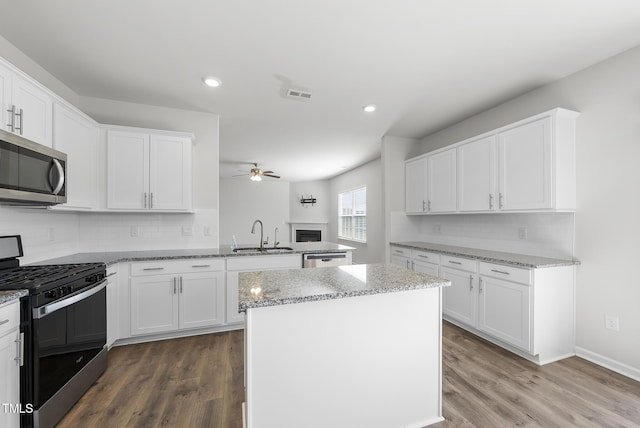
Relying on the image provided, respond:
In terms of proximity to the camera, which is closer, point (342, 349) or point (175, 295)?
point (342, 349)

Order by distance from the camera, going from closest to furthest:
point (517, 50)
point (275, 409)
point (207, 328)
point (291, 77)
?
point (275, 409), point (517, 50), point (291, 77), point (207, 328)

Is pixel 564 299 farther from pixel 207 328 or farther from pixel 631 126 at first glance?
pixel 207 328

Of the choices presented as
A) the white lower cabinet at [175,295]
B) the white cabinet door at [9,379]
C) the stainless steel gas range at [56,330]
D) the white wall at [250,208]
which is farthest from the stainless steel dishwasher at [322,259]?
the white wall at [250,208]

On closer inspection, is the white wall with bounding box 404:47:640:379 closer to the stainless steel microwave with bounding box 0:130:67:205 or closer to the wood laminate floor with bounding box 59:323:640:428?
the wood laminate floor with bounding box 59:323:640:428

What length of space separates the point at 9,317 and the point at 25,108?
1423 millimetres

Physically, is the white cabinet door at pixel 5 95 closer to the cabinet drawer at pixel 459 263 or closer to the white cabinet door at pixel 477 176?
the cabinet drawer at pixel 459 263

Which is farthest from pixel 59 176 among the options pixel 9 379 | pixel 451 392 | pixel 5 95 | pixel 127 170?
pixel 451 392

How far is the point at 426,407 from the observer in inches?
66.7

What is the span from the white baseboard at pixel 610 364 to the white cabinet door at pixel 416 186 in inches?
87.9

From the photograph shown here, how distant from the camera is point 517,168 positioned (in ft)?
9.19

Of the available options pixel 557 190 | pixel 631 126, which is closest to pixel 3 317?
pixel 557 190

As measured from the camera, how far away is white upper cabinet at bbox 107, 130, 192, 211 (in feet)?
9.43

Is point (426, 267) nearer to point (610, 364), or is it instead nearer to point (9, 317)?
point (610, 364)

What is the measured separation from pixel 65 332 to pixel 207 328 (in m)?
1.47
